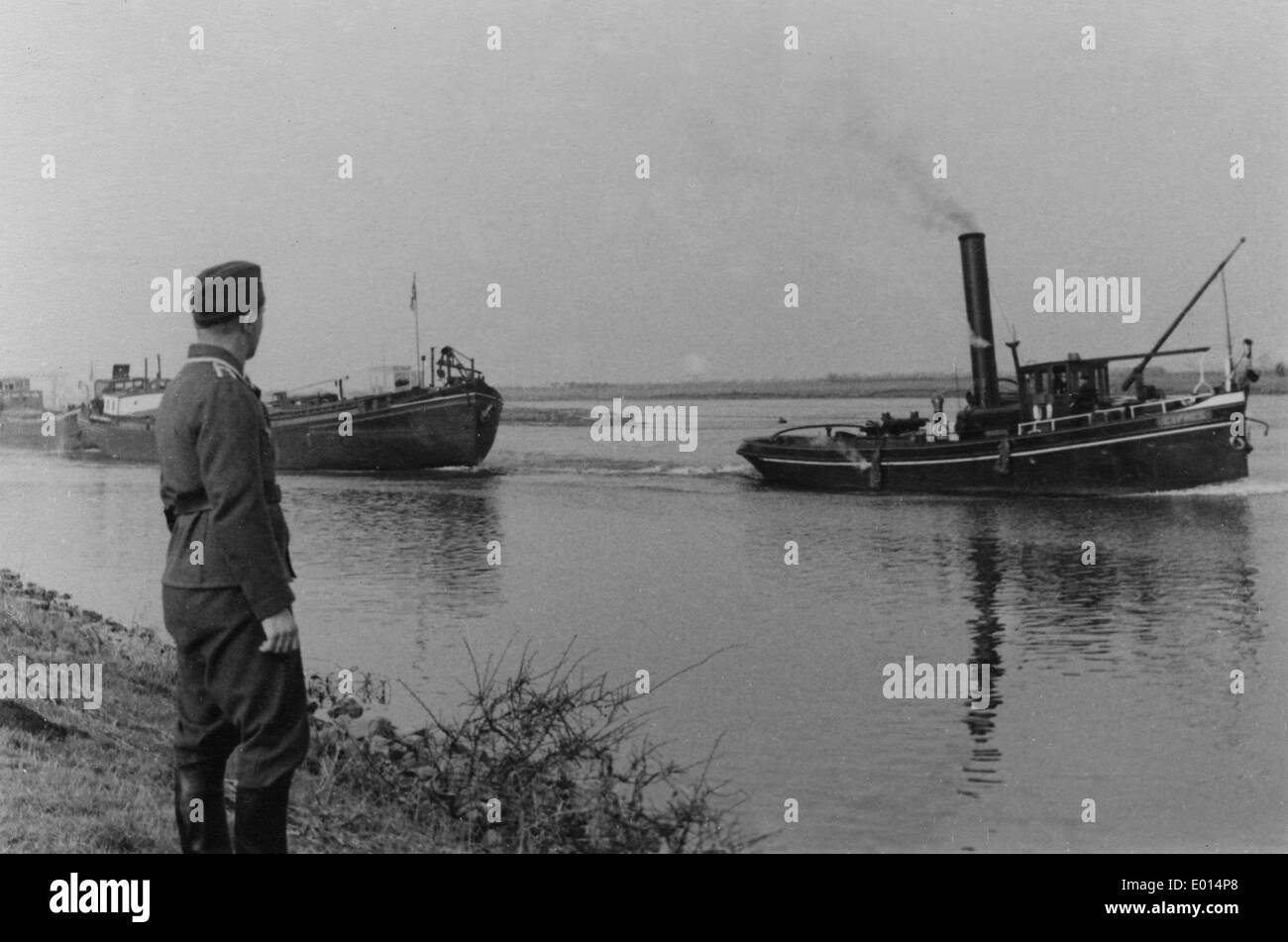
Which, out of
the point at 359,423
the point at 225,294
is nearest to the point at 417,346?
the point at 359,423

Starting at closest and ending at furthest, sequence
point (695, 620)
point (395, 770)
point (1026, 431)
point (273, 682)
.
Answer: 1. point (273, 682)
2. point (395, 770)
3. point (695, 620)
4. point (1026, 431)

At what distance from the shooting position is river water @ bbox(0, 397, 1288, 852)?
499cm

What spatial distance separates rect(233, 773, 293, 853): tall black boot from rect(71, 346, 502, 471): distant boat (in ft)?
10.2

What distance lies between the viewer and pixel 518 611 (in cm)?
582

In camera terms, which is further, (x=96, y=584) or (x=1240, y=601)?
(x=96, y=584)

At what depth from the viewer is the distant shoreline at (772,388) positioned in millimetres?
6148

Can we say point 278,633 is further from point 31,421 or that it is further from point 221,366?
point 31,421

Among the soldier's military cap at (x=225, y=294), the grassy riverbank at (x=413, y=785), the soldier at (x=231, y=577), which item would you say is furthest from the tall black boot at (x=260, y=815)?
the soldier's military cap at (x=225, y=294)

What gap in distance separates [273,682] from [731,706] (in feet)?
8.41

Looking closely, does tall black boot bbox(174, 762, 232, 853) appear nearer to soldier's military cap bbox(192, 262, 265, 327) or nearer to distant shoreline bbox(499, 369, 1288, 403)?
soldier's military cap bbox(192, 262, 265, 327)

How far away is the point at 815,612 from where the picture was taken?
19.1 ft

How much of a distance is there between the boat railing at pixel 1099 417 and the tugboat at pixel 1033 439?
1 cm
